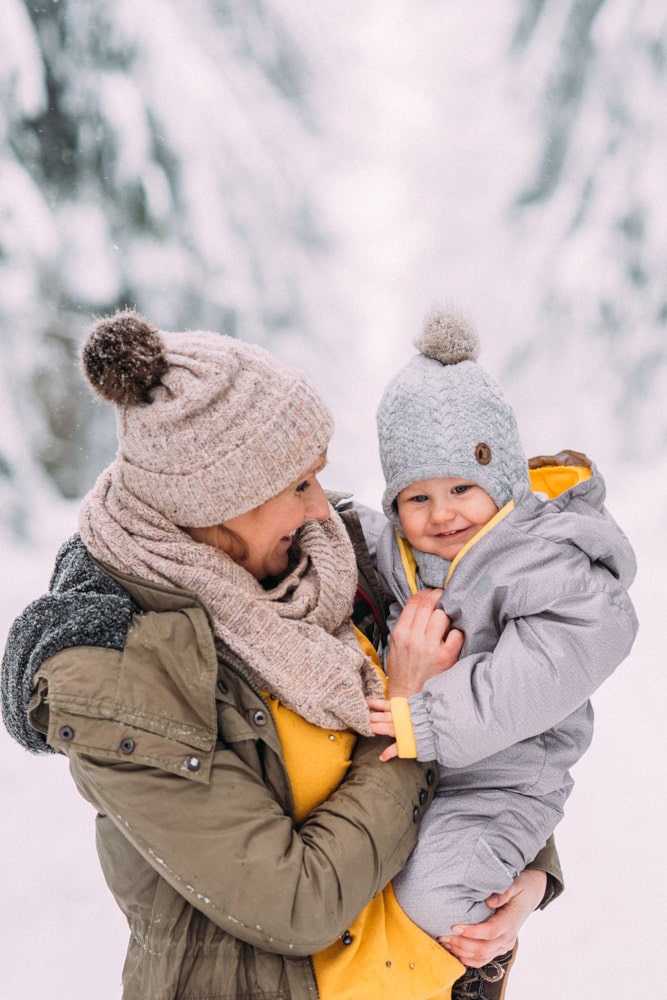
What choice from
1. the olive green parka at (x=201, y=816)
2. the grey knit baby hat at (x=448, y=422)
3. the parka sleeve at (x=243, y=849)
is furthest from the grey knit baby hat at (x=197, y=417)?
the parka sleeve at (x=243, y=849)

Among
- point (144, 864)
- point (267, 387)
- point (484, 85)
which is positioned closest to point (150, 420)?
point (267, 387)

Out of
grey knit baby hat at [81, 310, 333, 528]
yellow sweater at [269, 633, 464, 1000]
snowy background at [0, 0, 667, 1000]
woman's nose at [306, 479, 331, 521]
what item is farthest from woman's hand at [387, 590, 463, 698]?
snowy background at [0, 0, 667, 1000]

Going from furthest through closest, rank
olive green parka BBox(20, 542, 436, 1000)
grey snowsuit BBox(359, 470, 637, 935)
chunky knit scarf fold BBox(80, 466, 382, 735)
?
grey snowsuit BBox(359, 470, 637, 935), chunky knit scarf fold BBox(80, 466, 382, 735), olive green parka BBox(20, 542, 436, 1000)

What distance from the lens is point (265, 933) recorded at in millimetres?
1237

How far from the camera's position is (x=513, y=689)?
1442 millimetres

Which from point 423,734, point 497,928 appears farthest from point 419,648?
point 497,928

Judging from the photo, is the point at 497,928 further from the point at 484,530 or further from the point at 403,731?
the point at 484,530

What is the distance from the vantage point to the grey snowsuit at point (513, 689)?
4.74 ft

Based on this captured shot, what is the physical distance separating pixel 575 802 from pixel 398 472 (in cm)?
176

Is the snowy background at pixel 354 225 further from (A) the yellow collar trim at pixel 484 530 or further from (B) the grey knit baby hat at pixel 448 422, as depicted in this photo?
(A) the yellow collar trim at pixel 484 530

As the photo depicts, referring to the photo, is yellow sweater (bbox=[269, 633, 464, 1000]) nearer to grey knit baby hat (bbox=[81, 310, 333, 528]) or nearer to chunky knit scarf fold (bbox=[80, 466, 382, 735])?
chunky knit scarf fold (bbox=[80, 466, 382, 735])

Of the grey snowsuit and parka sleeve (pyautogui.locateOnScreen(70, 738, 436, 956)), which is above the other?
the grey snowsuit

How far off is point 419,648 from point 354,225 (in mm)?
2363

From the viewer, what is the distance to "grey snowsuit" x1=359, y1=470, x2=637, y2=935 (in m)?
1.44
